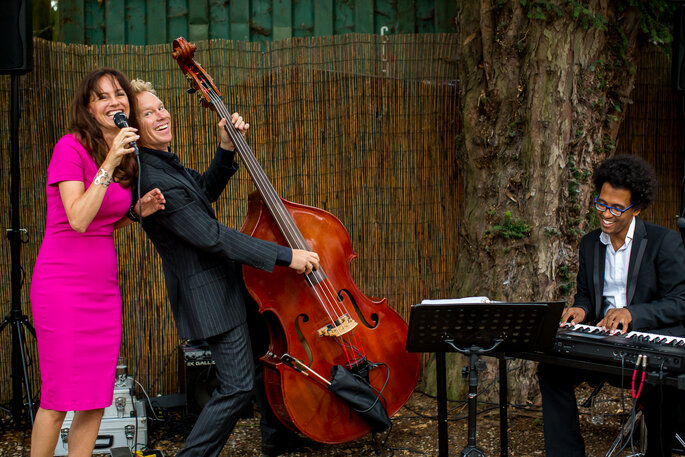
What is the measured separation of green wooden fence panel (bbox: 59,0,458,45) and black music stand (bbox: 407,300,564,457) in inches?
119

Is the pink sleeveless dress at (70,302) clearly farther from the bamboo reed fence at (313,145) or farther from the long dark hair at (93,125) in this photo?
the bamboo reed fence at (313,145)

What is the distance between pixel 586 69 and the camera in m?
4.19

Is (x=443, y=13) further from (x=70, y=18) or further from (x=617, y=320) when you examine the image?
(x=617, y=320)

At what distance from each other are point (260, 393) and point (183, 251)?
99cm

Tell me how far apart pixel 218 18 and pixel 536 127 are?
8.26 feet

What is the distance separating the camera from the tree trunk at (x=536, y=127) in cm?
414

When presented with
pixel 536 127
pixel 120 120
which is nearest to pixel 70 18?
pixel 120 120

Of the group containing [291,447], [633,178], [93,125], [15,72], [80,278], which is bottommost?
[291,447]

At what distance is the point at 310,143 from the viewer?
464cm

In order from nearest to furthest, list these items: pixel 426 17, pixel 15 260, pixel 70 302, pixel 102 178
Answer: pixel 102 178, pixel 70 302, pixel 15 260, pixel 426 17

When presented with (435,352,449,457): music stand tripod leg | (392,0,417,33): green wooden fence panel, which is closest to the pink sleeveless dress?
(435,352,449,457): music stand tripod leg

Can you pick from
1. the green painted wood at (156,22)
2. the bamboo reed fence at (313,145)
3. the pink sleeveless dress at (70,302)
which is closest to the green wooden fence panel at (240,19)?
the green painted wood at (156,22)

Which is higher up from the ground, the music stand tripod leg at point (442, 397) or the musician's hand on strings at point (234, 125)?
the musician's hand on strings at point (234, 125)

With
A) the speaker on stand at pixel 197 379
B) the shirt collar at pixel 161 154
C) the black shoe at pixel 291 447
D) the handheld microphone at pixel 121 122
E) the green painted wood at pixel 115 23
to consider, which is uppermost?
the green painted wood at pixel 115 23
